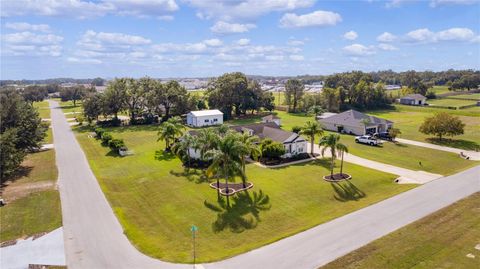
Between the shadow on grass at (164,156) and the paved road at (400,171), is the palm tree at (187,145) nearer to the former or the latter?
the shadow on grass at (164,156)

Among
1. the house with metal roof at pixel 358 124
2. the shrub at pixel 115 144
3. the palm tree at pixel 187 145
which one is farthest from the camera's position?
the house with metal roof at pixel 358 124

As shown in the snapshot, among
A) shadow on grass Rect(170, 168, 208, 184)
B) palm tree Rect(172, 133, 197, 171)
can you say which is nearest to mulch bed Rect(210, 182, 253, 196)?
shadow on grass Rect(170, 168, 208, 184)

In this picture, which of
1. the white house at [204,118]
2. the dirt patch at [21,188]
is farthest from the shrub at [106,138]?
the white house at [204,118]

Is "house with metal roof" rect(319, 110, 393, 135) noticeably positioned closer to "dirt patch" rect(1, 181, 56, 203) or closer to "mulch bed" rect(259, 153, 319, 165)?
"mulch bed" rect(259, 153, 319, 165)

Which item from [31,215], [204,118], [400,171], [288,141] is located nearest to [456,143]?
[400,171]

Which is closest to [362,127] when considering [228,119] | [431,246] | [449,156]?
[449,156]
